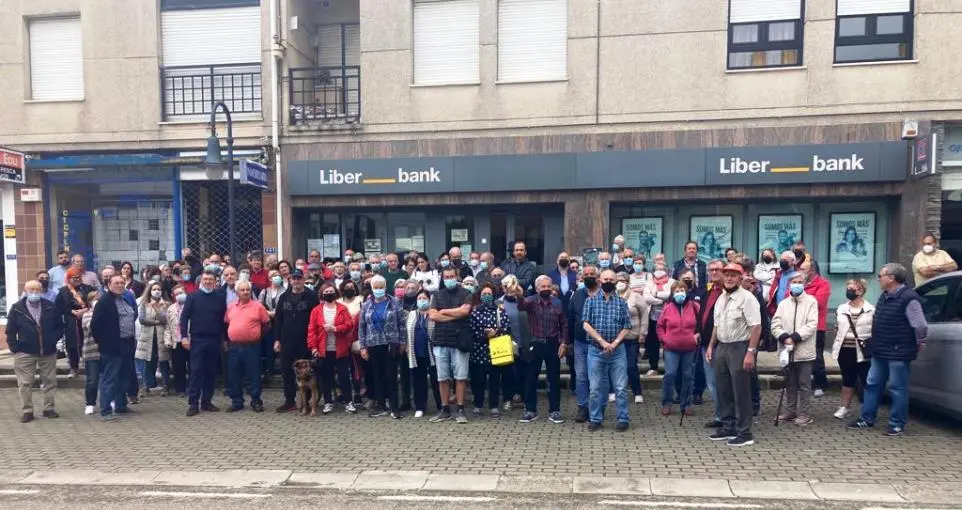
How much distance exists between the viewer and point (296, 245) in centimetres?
1355

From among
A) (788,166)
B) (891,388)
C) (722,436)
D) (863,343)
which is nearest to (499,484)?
(722,436)

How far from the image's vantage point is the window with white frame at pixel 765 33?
462 inches

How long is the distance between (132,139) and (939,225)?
638 inches

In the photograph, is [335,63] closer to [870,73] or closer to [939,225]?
[870,73]

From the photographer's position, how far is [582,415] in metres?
7.76

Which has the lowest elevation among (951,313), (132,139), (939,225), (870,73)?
(951,313)

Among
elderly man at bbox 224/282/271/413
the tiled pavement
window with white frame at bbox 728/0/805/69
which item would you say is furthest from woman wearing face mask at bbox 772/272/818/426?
elderly man at bbox 224/282/271/413

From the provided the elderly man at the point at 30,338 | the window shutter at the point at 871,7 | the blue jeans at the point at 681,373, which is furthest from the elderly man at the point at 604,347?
the window shutter at the point at 871,7

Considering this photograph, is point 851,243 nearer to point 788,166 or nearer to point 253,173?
point 788,166

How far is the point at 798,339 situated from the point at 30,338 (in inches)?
389

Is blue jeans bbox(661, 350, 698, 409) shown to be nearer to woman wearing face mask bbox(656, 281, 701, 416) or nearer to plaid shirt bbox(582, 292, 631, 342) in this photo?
woman wearing face mask bbox(656, 281, 701, 416)

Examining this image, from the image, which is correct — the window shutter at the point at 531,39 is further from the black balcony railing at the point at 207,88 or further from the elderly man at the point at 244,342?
the elderly man at the point at 244,342

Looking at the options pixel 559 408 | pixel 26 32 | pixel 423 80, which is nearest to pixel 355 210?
pixel 423 80

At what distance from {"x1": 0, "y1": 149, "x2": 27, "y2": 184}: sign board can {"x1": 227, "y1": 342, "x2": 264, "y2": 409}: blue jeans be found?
8.32 metres
